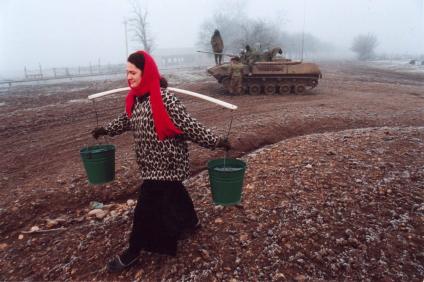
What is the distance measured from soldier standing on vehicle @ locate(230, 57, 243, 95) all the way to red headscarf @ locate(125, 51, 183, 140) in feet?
42.7

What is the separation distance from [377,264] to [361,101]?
37.7ft

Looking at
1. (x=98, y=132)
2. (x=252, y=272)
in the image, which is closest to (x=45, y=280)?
(x=98, y=132)

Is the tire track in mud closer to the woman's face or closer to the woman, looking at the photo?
the woman

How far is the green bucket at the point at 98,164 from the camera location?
4.20 m

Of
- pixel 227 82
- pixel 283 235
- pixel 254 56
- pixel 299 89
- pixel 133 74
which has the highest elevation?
pixel 254 56

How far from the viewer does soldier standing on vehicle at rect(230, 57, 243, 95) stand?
15.9 m

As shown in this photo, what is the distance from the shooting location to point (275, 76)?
54.2 feet

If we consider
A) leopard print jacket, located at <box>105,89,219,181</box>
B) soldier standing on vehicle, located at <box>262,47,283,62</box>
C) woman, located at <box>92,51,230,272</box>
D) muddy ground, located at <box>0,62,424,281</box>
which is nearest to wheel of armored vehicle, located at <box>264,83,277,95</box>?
soldier standing on vehicle, located at <box>262,47,283,62</box>

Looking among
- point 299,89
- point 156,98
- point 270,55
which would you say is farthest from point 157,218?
point 270,55

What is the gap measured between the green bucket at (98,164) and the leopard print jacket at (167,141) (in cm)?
98

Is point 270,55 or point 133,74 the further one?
point 270,55

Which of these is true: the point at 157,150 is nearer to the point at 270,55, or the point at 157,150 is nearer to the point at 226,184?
the point at 226,184

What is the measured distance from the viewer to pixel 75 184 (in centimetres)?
594

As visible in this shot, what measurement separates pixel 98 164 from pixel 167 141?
1.41 m
